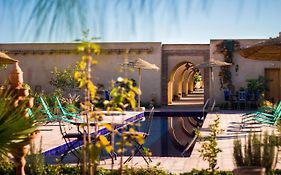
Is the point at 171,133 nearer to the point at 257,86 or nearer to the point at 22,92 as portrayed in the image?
the point at 257,86

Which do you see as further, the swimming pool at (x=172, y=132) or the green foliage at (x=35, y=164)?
the swimming pool at (x=172, y=132)

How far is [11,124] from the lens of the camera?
91.0 inches

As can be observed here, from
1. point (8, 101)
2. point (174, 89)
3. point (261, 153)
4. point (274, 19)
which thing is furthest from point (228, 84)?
point (274, 19)

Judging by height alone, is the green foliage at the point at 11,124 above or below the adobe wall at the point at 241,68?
below

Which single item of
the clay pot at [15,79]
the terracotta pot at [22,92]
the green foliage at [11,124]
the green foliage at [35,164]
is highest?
the clay pot at [15,79]

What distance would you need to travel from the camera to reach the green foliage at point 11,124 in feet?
7.57

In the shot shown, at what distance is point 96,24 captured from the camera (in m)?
0.71

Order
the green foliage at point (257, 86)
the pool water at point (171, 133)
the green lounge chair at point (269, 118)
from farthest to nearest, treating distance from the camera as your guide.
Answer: the green foliage at point (257, 86), the green lounge chair at point (269, 118), the pool water at point (171, 133)

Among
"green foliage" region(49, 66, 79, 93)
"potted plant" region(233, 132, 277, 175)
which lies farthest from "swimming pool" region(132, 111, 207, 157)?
"green foliage" region(49, 66, 79, 93)

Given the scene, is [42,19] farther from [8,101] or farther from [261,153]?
[261,153]

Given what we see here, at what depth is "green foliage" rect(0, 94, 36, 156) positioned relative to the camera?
2309 millimetres

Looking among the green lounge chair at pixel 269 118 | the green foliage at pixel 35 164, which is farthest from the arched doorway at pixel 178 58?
the green foliage at pixel 35 164

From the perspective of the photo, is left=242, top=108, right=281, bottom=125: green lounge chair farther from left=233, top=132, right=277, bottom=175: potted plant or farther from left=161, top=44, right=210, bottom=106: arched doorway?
left=161, top=44, right=210, bottom=106: arched doorway

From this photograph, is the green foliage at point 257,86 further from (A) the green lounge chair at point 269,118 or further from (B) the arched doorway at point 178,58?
(A) the green lounge chair at point 269,118
